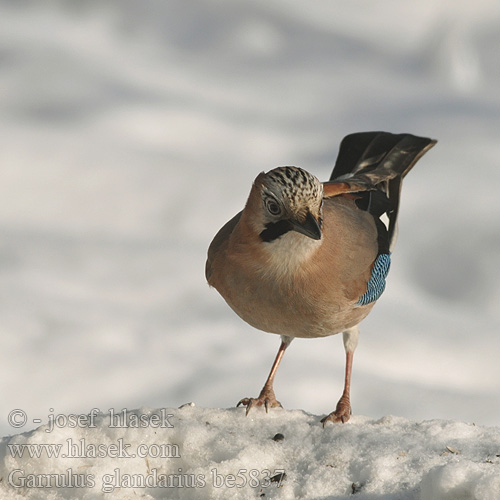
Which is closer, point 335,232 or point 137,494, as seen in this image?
point 137,494

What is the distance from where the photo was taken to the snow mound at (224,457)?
2.73m

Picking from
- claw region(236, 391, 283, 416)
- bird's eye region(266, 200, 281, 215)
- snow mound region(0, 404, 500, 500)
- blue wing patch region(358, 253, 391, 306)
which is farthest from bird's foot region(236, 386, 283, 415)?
bird's eye region(266, 200, 281, 215)

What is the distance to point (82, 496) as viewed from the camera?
2725 mm

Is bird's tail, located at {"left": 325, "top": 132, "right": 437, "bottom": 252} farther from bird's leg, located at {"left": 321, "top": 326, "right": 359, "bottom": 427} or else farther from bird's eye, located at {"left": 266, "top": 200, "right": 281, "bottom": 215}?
bird's eye, located at {"left": 266, "top": 200, "right": 281, "bottom": 215}

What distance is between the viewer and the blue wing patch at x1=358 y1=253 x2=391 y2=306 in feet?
11.7

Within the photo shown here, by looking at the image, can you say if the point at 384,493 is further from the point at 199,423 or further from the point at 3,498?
the point at 3,498

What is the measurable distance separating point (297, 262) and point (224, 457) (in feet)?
2.85

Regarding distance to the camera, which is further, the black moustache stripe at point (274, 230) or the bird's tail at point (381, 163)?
the bird's tail at point (381, 163)

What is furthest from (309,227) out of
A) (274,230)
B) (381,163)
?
(381,163)

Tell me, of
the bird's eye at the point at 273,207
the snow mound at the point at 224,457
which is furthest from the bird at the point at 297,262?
the snow mound at the point at 224,457

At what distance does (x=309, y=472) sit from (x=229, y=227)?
4.37ft

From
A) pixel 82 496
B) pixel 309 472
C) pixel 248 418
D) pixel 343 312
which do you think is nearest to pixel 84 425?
pixel 82 496

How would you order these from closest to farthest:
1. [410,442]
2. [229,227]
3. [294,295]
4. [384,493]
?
[384,493] → [410,442] → [294,295] → [229,227]

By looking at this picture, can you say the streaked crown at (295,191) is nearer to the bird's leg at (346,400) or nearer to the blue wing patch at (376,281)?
the blue wing patch at (376,281)
